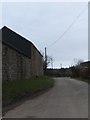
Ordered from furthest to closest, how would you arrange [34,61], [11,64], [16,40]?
[34,61], [16,40], [11,64]

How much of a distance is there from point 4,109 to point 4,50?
496 inches

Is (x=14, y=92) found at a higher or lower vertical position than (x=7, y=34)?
lower

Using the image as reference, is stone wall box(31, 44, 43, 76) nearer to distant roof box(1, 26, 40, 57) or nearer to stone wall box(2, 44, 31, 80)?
distant roof box(1, 26, 40, 57)

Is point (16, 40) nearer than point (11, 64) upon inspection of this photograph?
No

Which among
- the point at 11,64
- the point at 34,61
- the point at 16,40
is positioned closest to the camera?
the point at 11,64

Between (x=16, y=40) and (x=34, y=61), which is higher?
(x=16, y=40)

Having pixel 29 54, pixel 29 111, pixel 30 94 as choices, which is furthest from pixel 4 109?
pixel 29 54

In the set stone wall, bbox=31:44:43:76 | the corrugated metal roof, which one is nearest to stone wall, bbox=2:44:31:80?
the corrugated metal roof

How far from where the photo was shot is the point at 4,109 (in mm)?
14453

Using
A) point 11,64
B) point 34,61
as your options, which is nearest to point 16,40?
point 34,61

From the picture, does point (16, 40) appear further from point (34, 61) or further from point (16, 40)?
point (34, 61)

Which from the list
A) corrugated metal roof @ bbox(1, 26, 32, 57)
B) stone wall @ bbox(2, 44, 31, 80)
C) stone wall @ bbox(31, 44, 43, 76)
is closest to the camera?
stone wall @ bbox(2, 44, 31, 80)

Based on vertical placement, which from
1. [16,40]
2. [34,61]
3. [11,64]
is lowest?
[11,64]

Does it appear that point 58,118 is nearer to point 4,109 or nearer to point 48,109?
point 48,109
